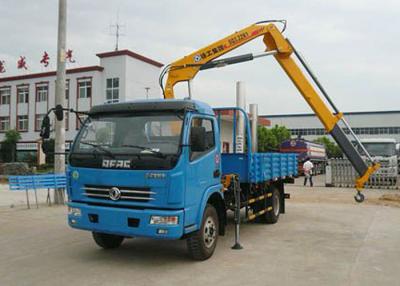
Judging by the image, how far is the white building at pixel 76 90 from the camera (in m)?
45.1

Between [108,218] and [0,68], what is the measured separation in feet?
175

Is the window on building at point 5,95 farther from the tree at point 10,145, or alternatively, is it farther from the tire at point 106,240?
the tire at point 106,240

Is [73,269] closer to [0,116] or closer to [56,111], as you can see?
[56,111]

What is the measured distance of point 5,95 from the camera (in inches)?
2112

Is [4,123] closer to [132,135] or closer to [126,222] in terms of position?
[132,135]

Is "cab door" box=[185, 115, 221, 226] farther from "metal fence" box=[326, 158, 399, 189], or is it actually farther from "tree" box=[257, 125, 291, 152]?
"tree" box=[257, 125, 291, 152]

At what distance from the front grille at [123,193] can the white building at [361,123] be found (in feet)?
251

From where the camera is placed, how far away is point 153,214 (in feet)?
19.3

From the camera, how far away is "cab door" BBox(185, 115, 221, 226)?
6105 millimetres

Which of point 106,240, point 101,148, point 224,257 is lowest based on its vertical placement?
point 224,257

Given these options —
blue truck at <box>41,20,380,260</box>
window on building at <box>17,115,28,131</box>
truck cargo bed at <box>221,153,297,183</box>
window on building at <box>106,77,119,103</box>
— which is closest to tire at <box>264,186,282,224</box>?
truck cargo bed at <box>221,153,297,183</box>

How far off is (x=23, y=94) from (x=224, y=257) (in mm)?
50712

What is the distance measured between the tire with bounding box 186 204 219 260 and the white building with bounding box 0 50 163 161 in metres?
38.3

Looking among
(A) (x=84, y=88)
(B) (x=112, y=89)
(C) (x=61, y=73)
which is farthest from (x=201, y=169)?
(A) (x=84, y=88)
